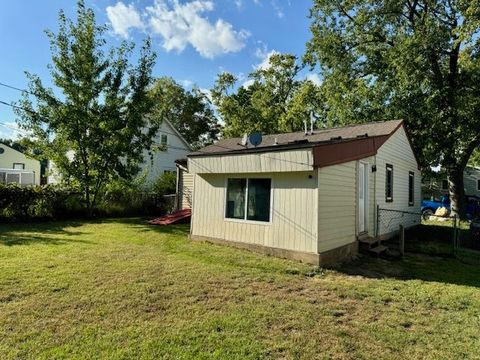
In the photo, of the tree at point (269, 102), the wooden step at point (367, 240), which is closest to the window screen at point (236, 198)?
the wooden step at point (367, 240)

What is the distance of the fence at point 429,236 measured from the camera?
32.6 ft

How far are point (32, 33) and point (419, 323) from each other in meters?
16.7

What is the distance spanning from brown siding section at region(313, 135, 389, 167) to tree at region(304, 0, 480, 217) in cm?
873

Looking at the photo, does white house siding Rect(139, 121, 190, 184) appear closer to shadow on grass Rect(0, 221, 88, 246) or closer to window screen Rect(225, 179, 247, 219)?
shadow on grass Rect(0, 221, 88, 246)

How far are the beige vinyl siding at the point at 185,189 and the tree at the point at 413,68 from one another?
960 cm

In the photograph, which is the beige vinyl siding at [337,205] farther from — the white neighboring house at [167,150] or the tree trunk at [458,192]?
the white neighboring house at [167,150]

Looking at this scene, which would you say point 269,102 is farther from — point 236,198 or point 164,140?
point 236,198

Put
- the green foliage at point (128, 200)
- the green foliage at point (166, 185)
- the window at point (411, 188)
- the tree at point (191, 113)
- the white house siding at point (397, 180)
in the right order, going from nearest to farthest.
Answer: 1. the white house siding at point (397, 180)
2. the window at point (411, 188)
3. the green foliage at point (128, 200)
4. the green foliage at point (166, 185)
5. the tree at point (191, 113)

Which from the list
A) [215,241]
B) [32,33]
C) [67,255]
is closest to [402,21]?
[215,241]

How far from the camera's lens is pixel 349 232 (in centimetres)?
842

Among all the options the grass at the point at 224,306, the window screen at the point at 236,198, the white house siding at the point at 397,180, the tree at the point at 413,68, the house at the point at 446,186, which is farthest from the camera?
the house at the point at 446,186

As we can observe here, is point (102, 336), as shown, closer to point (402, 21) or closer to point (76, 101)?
point (76, 101)

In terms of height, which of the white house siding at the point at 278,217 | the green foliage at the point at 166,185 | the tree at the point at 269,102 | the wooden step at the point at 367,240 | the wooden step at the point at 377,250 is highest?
the tree at the point at 269,102

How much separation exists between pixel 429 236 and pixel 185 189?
35.6ft
